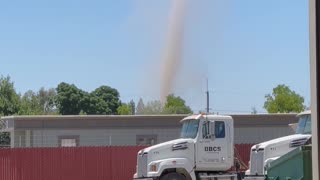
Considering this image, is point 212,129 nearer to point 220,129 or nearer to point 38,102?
point 220,129

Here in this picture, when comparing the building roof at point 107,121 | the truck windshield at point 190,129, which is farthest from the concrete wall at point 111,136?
the truck windshield at point 190,129

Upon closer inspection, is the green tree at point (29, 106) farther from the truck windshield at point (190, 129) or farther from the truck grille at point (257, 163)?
the truck grille at point (257, 163)

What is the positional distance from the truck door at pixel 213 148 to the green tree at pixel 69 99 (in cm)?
7506

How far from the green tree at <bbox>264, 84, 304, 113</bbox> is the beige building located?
1484 inches

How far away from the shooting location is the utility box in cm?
761

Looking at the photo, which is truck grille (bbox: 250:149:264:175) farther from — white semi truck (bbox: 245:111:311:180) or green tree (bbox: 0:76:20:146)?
green tree (bbox: 0:76:20:146)

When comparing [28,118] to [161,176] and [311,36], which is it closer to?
[161,176]

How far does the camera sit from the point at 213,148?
22688 millimetres

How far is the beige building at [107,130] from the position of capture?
3900 cm

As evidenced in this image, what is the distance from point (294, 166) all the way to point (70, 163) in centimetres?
2241

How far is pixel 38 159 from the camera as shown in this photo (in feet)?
98.6

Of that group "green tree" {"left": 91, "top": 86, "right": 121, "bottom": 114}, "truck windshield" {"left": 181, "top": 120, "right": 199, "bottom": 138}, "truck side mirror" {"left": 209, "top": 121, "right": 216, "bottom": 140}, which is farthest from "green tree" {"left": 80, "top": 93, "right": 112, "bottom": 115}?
"truck side mirror" {"left": 209, "top": 121, "right": 216, "bottom": 140}

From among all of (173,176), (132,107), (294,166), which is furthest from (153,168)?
(132,107)

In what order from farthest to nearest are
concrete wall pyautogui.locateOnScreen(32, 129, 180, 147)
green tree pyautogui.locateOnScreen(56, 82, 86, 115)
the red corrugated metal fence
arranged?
green tree pyautogui.locateOnScreen(56, 82, 86, 115)
concrete wall pyautogui.locateOnScreen(32, 129, 180, 147)
the red corrugated metal fence
